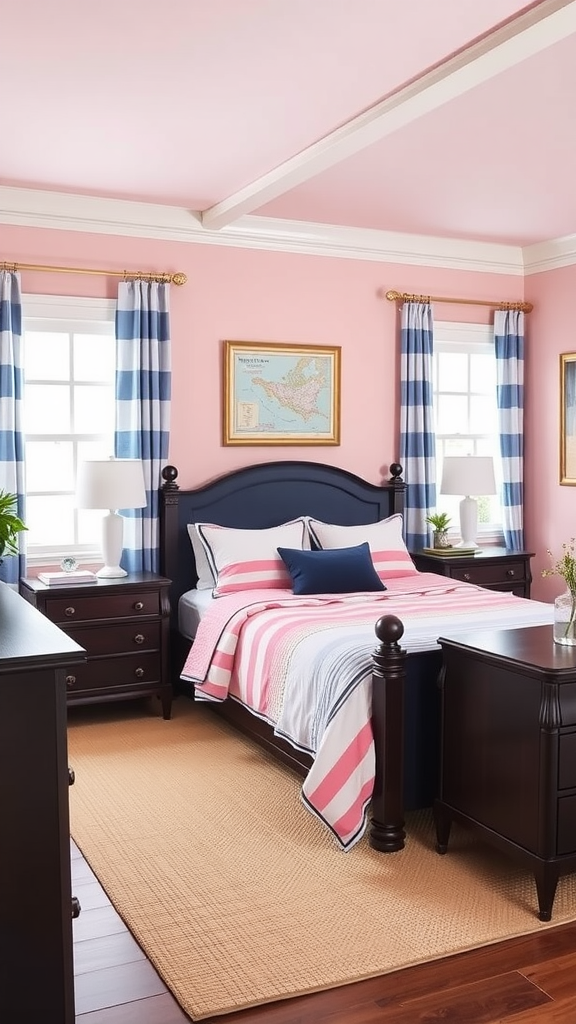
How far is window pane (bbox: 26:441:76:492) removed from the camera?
204 inches

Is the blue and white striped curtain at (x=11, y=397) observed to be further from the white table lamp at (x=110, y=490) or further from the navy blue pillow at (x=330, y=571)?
the navy blue pillow at (x=330, y=571)

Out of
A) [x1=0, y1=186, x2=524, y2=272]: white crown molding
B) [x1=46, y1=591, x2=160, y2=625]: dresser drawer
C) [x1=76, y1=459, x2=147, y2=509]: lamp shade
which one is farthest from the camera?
[x1=0, y1=186, x2=524, y2=272]: white crown molding

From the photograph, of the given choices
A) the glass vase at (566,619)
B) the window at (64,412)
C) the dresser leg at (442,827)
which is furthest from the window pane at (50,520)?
the glass vase at (566,619)

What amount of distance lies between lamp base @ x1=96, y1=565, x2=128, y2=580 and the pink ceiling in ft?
6.40

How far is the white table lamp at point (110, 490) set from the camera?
485 centimetres

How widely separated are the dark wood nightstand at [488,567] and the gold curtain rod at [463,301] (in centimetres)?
160

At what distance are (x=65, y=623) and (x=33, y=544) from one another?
622 millimetres

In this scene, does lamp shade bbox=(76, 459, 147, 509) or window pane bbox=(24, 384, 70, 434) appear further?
window pane bbox=(24, 384, 70, 434)

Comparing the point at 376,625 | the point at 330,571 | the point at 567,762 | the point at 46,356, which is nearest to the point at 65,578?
the point at 46,356

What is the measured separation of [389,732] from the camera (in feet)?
10.9

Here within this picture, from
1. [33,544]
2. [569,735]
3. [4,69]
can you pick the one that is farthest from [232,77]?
[33,544]

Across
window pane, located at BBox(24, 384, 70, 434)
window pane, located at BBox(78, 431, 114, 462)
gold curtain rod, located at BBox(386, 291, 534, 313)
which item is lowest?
window pane, located at BBox(78, 431, 114, 462)

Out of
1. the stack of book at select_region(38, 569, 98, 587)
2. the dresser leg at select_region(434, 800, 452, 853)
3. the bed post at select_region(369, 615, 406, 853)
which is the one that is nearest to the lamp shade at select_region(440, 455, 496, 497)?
the stack of book at select_region(38, 569, 98, 587)

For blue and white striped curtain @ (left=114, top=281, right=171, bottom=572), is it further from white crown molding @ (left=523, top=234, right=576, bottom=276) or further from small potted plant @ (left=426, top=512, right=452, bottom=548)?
white crown molding @ (left=523, top=234, right=576, bottom=276)
